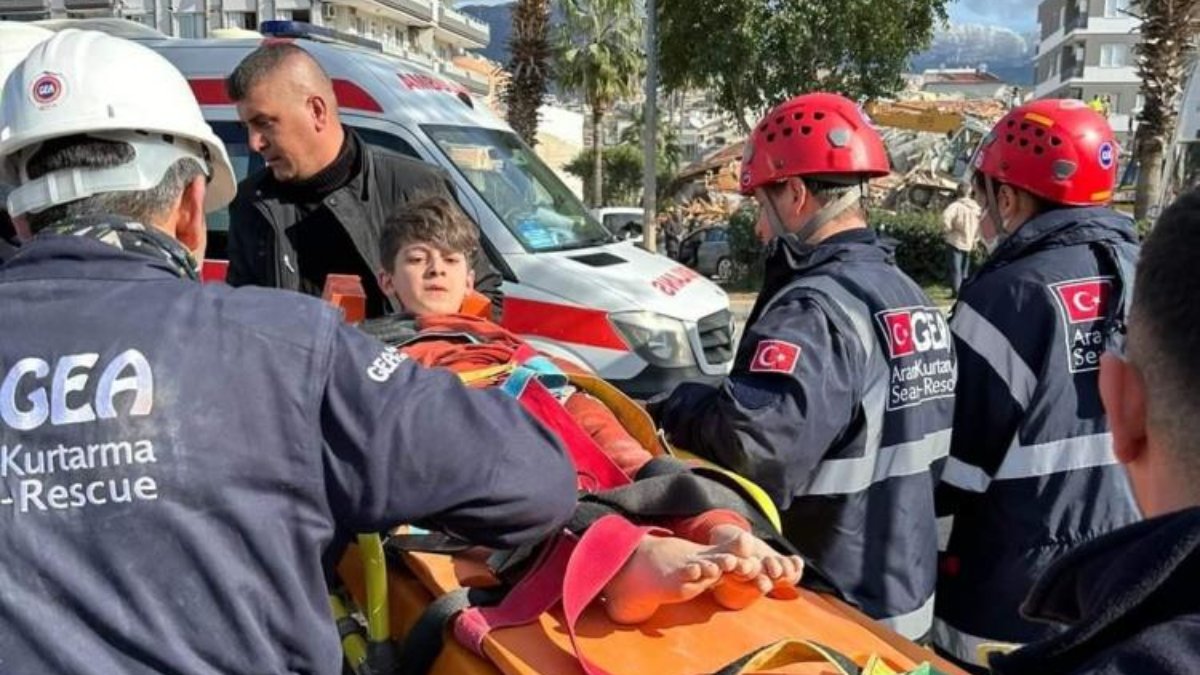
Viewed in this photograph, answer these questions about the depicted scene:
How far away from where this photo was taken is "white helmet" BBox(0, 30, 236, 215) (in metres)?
1.65

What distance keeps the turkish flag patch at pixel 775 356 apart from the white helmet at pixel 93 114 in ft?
4.15

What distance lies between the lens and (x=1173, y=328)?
1.11 metres

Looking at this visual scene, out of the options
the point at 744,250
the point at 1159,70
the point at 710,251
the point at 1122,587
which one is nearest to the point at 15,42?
the point at 1122,587

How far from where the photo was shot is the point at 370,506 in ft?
5.32

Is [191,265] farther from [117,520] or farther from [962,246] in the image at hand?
[962,246]

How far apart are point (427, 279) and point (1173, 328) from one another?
2.49 meters

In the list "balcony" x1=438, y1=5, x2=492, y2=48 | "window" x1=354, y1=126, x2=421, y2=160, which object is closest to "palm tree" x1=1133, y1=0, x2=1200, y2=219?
"window" x1=354, y1=126, x2=421, y2=160

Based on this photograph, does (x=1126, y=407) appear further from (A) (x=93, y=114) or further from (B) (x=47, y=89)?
(B) (x=47, y=89)

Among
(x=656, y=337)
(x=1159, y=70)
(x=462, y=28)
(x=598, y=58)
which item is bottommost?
(x=656, y=337)

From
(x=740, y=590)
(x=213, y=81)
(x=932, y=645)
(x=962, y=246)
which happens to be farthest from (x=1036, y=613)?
(x=962, y=246)

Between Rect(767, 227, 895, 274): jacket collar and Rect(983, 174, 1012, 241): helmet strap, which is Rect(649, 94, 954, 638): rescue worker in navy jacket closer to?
Rect(767, 227, 895, 274): jacket collar

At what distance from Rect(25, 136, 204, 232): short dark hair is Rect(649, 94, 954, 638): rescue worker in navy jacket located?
1362mm

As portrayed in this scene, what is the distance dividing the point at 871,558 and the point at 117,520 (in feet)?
5.92

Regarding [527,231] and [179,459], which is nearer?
[179,459]
